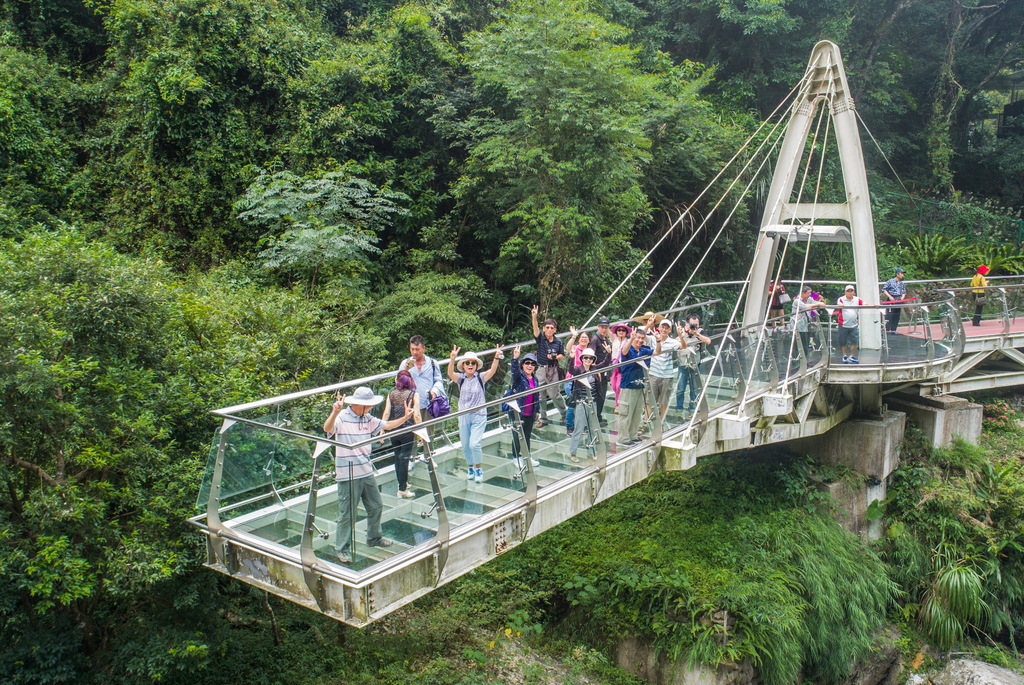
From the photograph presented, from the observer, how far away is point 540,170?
51.9 ft

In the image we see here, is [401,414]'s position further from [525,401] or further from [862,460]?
[862,460]

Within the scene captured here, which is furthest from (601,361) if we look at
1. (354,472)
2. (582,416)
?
(354,472)

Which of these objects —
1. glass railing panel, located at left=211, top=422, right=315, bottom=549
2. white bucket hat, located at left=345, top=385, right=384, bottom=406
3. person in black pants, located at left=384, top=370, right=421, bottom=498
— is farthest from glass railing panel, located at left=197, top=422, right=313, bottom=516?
person in black pants, located at left=384, top=370, right=421, bottom=498

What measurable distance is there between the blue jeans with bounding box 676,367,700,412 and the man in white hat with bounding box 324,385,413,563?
427 cm

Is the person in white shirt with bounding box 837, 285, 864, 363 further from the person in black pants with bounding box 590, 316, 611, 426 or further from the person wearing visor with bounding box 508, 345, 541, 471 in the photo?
the person wearing visor with bounding box 508, 345, 541, 471

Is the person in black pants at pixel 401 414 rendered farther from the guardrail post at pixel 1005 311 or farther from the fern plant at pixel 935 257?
the fern plant at pixel 935 257

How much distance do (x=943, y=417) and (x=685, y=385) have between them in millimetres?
8532

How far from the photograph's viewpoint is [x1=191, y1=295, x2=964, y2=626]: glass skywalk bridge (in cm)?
602

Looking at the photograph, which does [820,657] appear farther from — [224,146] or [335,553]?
[224,146]

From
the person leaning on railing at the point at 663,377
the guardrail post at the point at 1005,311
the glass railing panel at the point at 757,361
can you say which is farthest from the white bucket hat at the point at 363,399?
the guardrail post at the point at 1005,311

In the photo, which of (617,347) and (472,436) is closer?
(472,436)

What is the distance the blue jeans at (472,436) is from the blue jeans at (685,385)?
2.91 m

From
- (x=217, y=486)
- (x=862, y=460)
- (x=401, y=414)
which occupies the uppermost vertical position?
(x=401, y=414)

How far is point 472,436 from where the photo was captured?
7.38 metres
